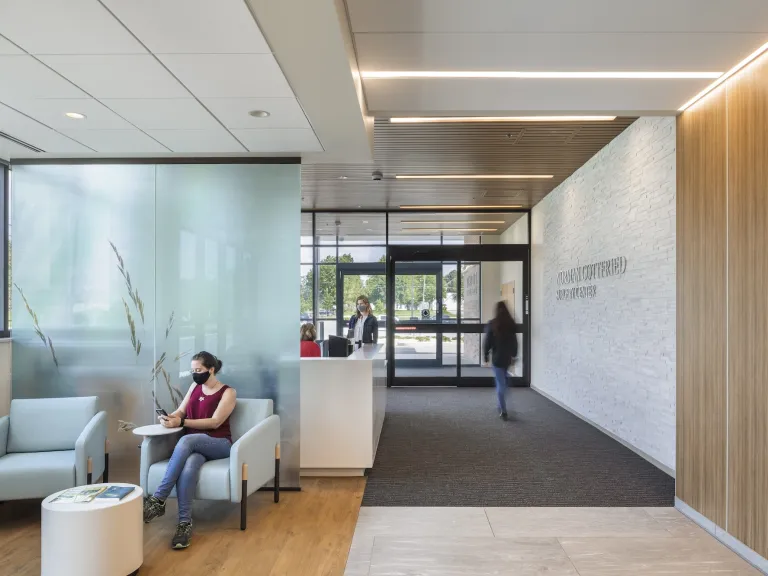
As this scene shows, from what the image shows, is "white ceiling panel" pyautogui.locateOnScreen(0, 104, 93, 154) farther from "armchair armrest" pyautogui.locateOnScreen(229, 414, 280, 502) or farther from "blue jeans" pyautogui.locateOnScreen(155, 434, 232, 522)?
"armchair armrest" pyautogui.locateOnScreen(229, 414, 280, 502)

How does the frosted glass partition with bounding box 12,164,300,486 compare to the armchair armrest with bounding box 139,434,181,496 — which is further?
the frosted glass partition with bounding box 12,164,300,486

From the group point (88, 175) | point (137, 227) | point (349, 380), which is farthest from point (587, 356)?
point (88, 175)

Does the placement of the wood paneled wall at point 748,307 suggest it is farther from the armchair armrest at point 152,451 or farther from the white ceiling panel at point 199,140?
the armchair armrest at point 152,451

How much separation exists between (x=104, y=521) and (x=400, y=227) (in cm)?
875

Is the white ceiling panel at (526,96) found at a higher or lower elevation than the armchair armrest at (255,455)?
higher

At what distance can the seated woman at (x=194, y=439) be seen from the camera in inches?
161

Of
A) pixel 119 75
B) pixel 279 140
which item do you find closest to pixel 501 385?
pixel 279 140

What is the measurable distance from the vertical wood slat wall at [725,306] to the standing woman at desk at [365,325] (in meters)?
5.67

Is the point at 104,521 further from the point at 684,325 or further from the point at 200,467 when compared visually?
the point at 684,325

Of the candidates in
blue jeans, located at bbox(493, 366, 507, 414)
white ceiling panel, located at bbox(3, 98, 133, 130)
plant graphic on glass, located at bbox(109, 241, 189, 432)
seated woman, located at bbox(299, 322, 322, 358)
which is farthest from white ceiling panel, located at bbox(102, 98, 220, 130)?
blue jeans, located at bbox(493, 366, 507, 414)

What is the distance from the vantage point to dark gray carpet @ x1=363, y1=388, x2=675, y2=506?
4.88 meters

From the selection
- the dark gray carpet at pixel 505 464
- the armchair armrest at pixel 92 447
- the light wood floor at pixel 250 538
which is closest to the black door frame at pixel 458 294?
the dark gray carpet at pixel 505 464

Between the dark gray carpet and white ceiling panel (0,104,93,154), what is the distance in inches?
158

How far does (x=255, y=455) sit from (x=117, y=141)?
2.90 meters
